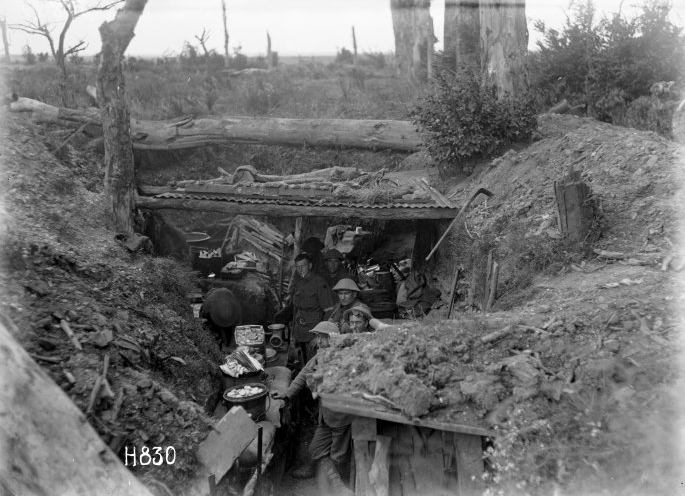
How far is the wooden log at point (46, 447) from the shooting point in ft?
16.1

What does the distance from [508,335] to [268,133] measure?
10308 mm

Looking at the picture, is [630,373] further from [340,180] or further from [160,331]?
[340,180]

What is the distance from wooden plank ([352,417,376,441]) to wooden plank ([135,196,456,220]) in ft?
16.4

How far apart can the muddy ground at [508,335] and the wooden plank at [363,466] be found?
63 cm

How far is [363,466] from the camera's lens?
556cm

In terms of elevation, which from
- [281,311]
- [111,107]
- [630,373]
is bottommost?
[281,311]


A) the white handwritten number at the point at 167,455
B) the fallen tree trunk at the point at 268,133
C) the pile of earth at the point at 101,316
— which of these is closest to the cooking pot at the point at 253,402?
the pile of earth at the point at 101,316

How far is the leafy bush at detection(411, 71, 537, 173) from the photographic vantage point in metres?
11.3

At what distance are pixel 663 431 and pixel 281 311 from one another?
8571mm

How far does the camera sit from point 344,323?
838cm

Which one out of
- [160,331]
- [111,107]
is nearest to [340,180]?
[111,107]

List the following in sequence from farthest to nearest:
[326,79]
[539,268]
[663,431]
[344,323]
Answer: [326,79] < [344,323] < [539,268] < [663,431]

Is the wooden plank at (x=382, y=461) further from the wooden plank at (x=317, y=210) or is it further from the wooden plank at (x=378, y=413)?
the wooden plank at (x=317, y=210)

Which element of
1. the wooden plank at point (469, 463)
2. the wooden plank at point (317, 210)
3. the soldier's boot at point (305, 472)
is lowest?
the soldier's boot at point (305, 472)
